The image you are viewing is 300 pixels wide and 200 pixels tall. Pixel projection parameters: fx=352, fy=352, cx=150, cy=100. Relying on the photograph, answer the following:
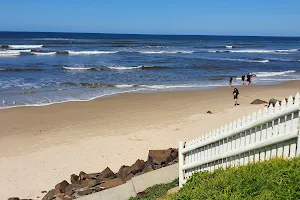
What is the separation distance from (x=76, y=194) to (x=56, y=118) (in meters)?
8.94

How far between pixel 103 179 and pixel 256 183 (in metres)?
5.42

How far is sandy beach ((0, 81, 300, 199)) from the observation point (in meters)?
11.0

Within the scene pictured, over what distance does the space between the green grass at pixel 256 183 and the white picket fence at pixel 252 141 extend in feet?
0.80

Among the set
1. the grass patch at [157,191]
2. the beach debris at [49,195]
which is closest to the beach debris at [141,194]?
the grass patch at [157,191]

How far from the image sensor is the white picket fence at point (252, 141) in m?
4.62

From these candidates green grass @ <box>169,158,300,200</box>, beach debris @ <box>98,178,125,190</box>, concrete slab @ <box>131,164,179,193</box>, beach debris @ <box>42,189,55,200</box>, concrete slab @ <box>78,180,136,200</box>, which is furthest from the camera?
beach debris @ <box>42,189,55,200</box>

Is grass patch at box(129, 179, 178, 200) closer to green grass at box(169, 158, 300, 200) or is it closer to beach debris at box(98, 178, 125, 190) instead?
beach debris at box(98, 178, 125, 190)

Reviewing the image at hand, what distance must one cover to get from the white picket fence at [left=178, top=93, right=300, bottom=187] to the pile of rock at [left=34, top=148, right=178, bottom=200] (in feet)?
8.19

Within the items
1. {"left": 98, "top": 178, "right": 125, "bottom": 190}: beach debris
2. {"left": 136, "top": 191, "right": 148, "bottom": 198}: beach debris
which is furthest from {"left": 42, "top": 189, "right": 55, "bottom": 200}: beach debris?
{"left": 136, "top": 191, "right": 148, "bottom": 198}: beach debris

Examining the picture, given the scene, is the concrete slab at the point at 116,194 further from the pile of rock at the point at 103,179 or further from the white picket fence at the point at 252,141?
the white picket fence at the point at 252,141

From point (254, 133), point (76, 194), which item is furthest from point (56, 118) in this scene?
point (254, 133)

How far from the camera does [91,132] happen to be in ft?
47.7

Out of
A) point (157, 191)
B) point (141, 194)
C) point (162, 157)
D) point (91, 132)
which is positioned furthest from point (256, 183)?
point (91, 132)

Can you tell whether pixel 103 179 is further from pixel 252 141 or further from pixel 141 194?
pixel 252 141
